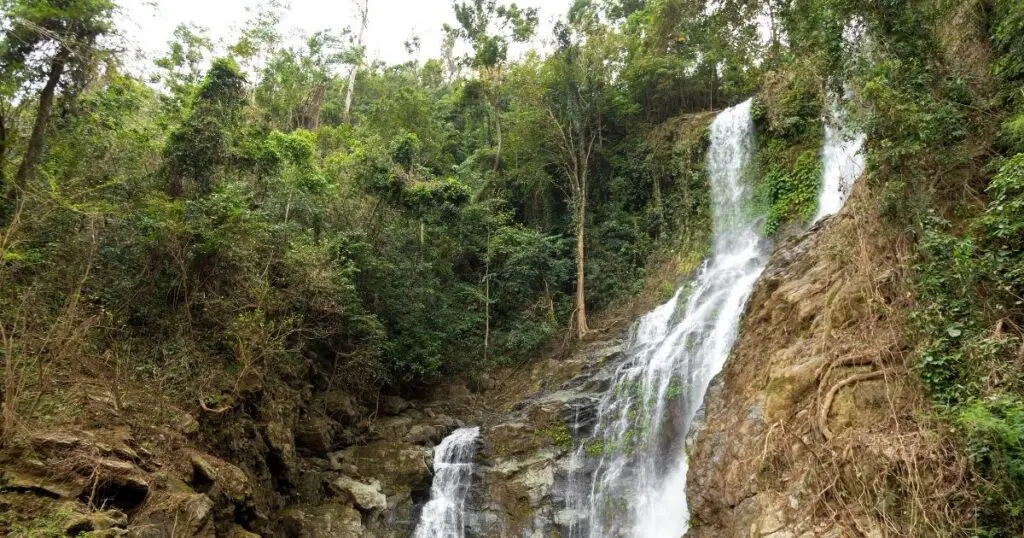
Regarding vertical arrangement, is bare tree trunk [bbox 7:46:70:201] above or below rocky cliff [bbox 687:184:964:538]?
above

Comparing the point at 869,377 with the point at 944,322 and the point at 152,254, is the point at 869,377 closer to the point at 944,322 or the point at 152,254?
the point at 944,322

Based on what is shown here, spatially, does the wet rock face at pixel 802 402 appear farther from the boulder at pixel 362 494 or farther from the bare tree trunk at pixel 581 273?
the bare tree trunk at pixel 581 273

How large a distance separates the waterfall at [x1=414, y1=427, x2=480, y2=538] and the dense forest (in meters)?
2.75

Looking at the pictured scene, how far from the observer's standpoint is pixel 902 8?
8.39 meters

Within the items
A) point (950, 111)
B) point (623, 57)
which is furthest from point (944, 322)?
point (623, 57)

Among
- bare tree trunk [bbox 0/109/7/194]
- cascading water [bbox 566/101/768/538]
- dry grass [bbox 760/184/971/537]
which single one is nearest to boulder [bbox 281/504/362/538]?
cascading water [bbox 566/101/768/538]

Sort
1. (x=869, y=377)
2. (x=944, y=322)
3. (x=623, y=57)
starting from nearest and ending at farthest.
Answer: (x=944, y=322) < (x=869, y=377) < (x=623, y=57)

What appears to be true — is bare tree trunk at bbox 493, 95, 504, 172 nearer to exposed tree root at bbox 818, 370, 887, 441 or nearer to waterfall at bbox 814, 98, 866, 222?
waterfall at bbox 814, 98, 866, 222

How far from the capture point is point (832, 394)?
7180 millimetres

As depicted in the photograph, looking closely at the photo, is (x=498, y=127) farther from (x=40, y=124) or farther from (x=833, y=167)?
(x=40, y=124)

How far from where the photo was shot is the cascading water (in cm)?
1154

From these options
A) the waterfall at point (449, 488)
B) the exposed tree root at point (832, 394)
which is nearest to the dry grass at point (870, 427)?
the exposed tree root at point (832, 394)

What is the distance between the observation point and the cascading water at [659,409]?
11.5 metres

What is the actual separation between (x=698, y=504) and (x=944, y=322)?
14.3 ft
